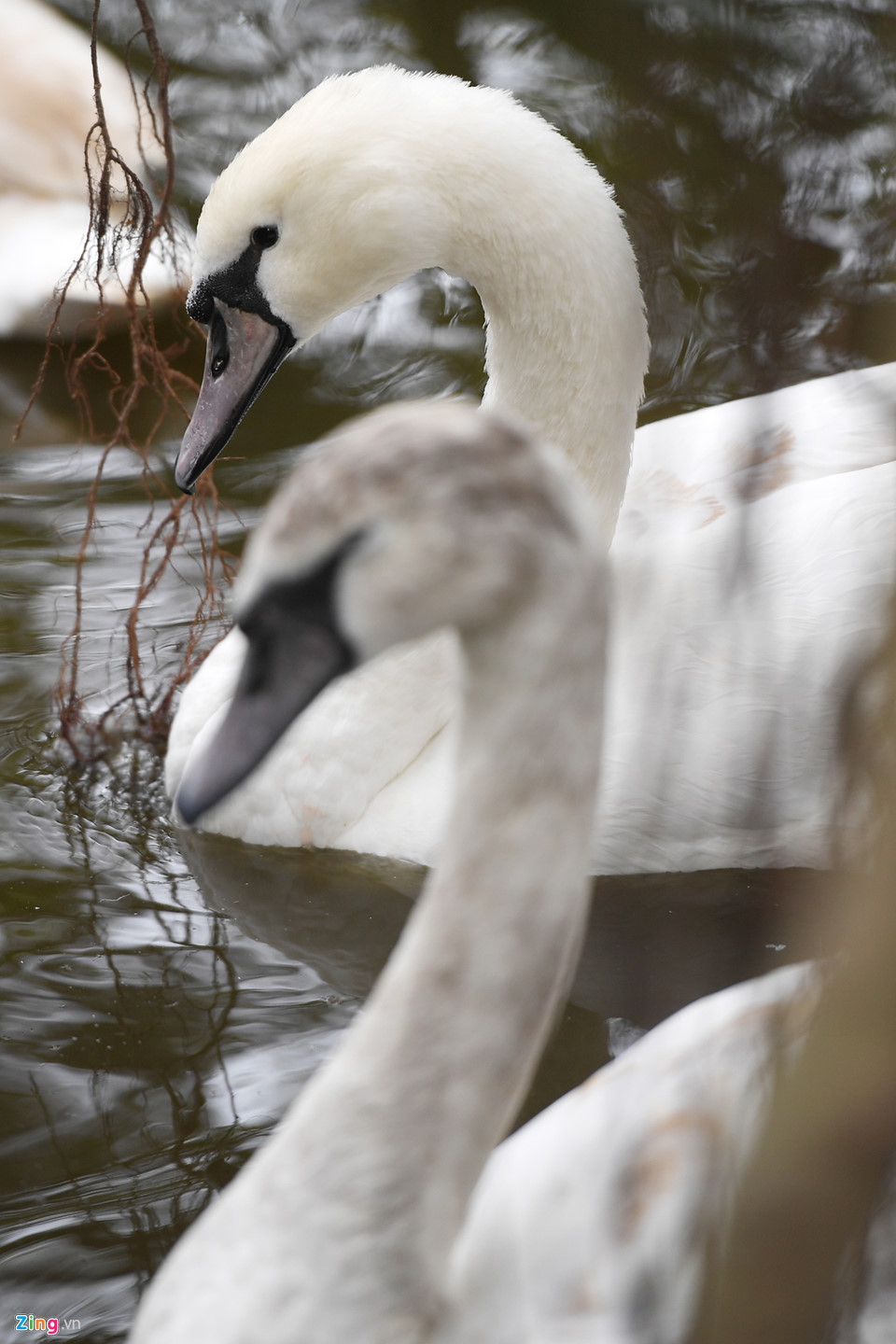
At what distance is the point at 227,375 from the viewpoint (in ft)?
8.47

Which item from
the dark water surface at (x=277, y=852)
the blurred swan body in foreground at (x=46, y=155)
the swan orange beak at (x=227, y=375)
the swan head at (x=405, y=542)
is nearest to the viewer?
the dark water surface at (x=277, y=852)

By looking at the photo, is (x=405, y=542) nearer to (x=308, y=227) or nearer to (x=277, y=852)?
(x=308, y=227)

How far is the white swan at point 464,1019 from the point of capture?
112 centimetres

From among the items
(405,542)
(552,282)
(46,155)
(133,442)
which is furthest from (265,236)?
(46,155)

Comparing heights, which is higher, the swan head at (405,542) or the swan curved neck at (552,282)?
the swan curved neck at (552,282)

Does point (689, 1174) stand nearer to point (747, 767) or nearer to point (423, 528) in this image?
point (423, 528)

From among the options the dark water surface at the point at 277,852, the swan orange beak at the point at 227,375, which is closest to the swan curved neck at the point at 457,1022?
the dark water surface at the point at 277,852

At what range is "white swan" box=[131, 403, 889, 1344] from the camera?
3.66 feet

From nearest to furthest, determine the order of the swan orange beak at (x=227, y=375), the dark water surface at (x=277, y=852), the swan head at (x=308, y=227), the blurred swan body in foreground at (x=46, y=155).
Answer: the dark water surface at (x=277, y=852)
the swan head at (x=308, y=227)
the swan orange beak at (x=227, y=375)
the blurred swan body in foreground at (x=46, y=155)

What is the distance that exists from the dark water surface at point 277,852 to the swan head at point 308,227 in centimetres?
34

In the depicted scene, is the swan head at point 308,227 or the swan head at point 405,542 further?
the swan head at point 308,227

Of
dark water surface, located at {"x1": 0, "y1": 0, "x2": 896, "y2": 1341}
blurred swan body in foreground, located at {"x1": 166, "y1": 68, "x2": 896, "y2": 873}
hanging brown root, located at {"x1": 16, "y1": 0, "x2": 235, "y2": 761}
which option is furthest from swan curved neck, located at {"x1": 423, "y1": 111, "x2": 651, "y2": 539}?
hanging brown root, located at {"x1": 16, "y1": 0, "x2": 235, "y2": 761}

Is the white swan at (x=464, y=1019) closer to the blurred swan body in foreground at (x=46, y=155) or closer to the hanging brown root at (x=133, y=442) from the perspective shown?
the hanging brown root at (x=133, y=442)

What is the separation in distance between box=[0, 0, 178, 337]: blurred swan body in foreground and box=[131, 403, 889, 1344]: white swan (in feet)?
12.3
